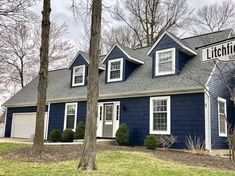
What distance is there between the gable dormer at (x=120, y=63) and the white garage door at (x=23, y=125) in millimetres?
7394

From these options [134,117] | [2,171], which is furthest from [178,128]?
[2,171]

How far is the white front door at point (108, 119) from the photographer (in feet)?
51.5

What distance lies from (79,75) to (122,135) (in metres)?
6.70

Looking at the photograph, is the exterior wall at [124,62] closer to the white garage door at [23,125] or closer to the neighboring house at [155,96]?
the neighboring house at [155,96]

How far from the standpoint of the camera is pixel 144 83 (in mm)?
15008

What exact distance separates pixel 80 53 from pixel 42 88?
959 centimetres

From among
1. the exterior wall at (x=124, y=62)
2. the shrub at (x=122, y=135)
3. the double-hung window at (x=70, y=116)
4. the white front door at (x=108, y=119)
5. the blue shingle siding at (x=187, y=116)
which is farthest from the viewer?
the double-hung window at (x=70, y=116)

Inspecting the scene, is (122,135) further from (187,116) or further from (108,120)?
(187,116)

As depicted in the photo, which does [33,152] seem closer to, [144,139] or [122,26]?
[144,139]

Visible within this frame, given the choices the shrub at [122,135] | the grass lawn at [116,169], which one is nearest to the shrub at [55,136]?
the shrub at [122,135]

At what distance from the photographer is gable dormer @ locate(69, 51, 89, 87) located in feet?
61.9

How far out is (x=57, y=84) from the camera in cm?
2142

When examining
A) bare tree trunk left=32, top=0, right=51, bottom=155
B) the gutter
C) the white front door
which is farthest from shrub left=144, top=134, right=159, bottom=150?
bare tree trunk left=32, top=0, right=51, bottom=155

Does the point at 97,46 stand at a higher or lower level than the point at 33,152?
higher
